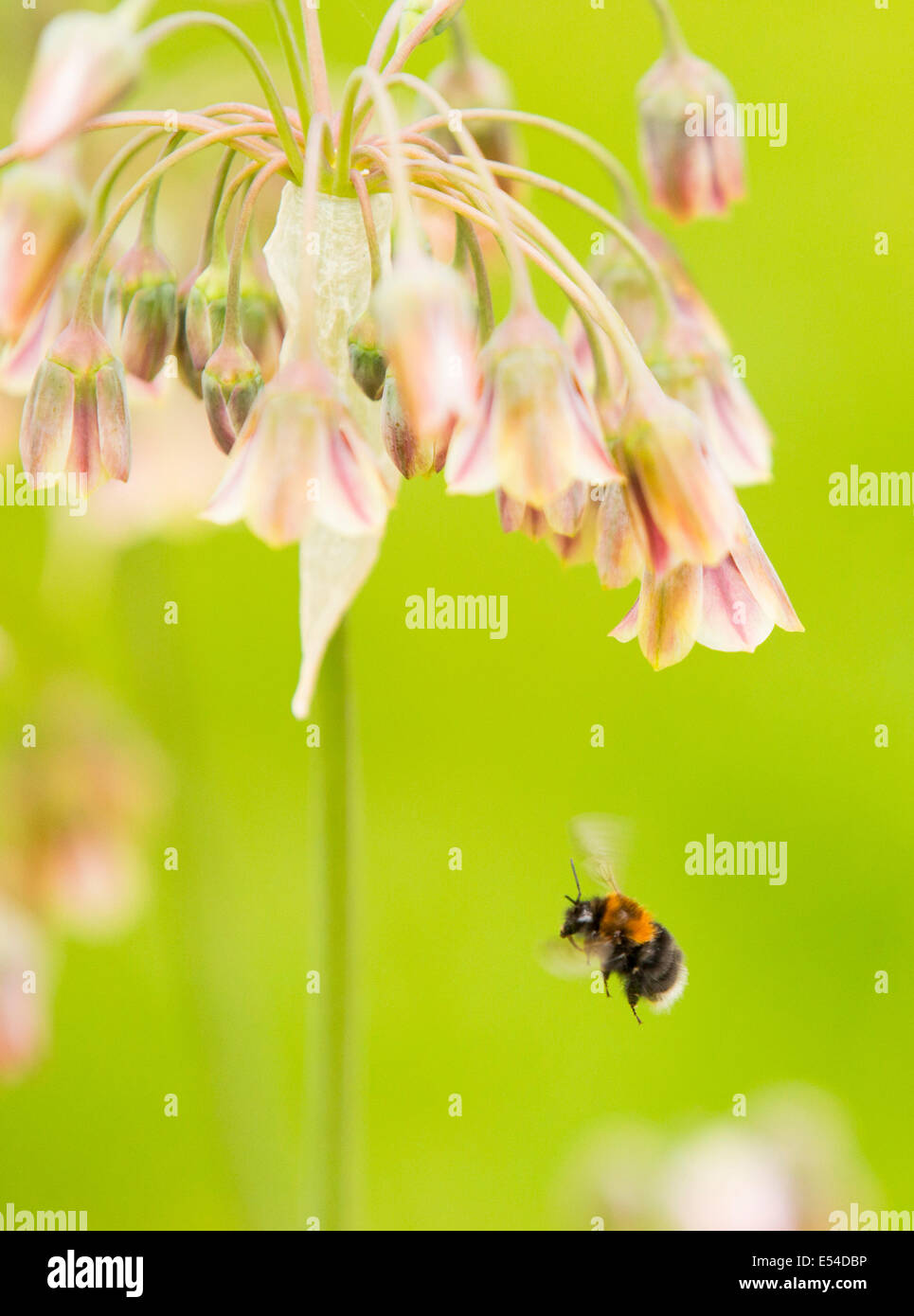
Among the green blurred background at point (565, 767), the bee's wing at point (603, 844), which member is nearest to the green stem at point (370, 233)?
the bee's wing at point (603, 844)

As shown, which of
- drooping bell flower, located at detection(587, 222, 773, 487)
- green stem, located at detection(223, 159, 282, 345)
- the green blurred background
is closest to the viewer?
green stem, located at detection(223, 159, 282, 345)

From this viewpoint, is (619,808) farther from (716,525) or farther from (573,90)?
(716,525)

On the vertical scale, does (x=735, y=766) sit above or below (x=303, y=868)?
above

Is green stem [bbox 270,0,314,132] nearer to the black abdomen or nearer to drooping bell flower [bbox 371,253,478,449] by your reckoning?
drooping bell flower [bbox 371,253,478,449]

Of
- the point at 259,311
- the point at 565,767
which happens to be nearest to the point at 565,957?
the point at 259,311

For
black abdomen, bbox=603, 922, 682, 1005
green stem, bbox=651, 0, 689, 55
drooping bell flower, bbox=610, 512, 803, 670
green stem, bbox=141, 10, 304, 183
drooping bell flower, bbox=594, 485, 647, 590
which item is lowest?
Result: black abdomen, bbox=603, 922, 682, 1005

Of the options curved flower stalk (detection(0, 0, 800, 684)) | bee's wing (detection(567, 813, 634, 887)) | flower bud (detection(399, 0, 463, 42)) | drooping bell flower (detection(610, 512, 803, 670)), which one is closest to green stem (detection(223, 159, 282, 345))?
curved flower stalk (detection(0, 0, 800, 684))
